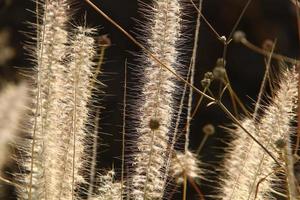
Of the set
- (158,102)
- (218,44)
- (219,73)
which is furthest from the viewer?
(218,44)

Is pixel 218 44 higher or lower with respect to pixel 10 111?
higher

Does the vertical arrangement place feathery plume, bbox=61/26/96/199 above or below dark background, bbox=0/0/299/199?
below

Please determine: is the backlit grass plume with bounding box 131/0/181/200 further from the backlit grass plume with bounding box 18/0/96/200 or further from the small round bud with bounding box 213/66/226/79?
the small round bud with bounding box 213/66/226/79

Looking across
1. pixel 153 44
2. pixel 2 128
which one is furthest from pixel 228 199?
pixel 2 128

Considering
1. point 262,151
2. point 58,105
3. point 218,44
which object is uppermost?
point 218,44

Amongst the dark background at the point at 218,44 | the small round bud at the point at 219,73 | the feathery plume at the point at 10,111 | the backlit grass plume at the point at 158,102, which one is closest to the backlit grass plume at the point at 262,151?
the backlit grass plume at the point at 158,102

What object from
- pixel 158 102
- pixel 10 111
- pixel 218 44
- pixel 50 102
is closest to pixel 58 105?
pixel 50 102

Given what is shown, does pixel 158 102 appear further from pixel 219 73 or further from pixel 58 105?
pixel 219 73

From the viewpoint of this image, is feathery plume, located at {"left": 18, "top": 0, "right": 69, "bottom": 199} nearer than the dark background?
Yes

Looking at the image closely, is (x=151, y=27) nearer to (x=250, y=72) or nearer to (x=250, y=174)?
(x=250, y=174)

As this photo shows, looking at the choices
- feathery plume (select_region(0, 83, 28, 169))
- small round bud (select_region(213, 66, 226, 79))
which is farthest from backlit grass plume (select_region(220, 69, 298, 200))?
feathery plume (select_region(0, 83, 28, 169))

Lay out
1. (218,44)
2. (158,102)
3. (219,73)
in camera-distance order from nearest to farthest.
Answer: (219,73) < (158,102) < (218,44)
